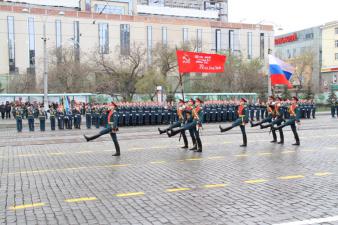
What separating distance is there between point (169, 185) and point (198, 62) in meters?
15.5

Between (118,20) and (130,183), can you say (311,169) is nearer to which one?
(130,183)

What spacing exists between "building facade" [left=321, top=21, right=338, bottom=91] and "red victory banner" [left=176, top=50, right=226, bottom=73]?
62.9m

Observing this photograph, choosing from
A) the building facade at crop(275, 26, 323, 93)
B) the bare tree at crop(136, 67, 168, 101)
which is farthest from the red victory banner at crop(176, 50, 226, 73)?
the building facade at crop(275, 26, 323, 93)

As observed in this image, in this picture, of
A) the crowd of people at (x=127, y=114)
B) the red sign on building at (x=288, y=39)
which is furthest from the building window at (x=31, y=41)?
the red sign on building at (x=288, y=39)

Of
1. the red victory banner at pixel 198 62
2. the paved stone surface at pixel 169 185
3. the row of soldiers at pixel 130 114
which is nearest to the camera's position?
A: the paved stone surface at pixel 169 185

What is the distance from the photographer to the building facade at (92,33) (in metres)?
65.4

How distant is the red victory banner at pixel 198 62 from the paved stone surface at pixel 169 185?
30.3 feet

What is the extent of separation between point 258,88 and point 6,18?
4014 centimetres

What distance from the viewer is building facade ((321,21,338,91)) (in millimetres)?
82125

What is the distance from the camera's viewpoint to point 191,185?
8.55 metres

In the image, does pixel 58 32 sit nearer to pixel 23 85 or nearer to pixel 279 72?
pixel 23 85

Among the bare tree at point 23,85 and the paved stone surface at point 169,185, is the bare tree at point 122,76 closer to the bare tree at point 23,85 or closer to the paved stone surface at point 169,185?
the bare tree at point 23,85

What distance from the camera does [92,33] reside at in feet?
234

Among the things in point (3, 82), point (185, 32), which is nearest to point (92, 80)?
point (3, 82)
